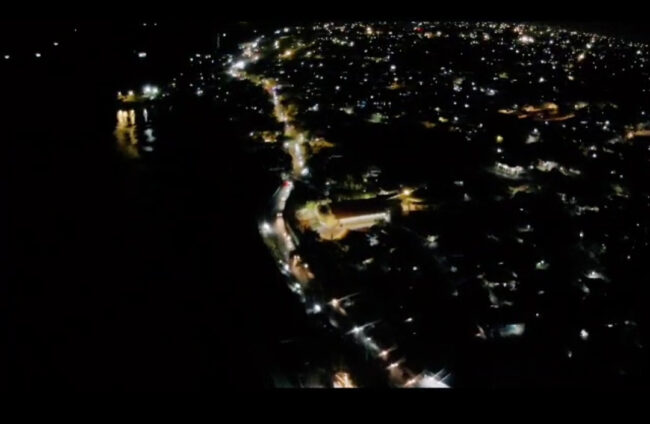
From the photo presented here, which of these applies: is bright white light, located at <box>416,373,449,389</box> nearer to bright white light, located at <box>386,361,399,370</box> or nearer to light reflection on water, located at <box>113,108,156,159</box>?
bright white light, located at <box>386,361,399,370</box>

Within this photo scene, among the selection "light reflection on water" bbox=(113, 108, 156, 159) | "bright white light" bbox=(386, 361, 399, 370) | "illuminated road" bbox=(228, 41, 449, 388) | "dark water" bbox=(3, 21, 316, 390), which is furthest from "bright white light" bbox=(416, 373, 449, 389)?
"light reflection on water" bbox=(113, 108, 156, 159)

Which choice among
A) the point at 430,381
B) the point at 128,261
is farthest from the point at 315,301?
the point at 128,261

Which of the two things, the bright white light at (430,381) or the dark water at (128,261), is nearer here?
the dark water at (128,261)

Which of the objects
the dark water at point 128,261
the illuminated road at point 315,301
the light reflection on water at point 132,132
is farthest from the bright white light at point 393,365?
the light reflection on water at point 132,132

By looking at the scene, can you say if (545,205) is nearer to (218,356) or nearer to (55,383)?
(218,356)

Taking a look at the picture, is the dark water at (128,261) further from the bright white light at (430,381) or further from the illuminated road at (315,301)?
the bright white light at (430,381)

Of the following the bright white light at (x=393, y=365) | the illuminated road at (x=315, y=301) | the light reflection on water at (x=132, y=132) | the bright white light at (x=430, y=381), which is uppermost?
the light reflection on water at (x=132, y=132)

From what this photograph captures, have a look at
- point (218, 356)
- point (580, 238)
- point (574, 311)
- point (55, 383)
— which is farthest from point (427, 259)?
point (55, 383)

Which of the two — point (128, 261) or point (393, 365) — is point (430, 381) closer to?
point (393, 365)
